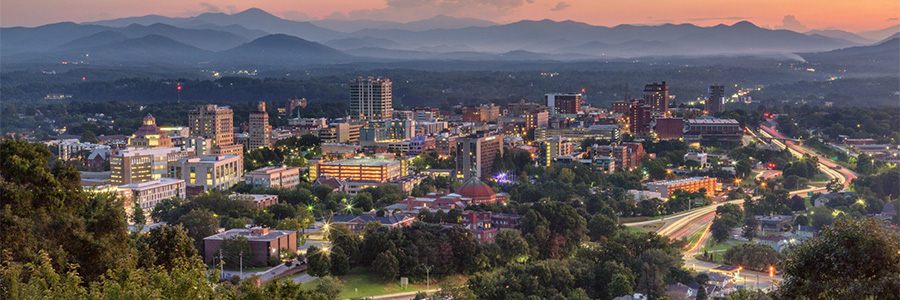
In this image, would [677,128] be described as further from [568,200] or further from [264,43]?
[264,43]

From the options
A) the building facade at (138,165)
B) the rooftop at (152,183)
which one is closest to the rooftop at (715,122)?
the building facade at (138,165)

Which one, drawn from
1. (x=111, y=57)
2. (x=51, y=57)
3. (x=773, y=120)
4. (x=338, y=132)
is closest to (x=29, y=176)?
(x=338, y=132)

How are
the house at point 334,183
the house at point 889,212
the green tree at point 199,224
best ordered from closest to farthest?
the green tree at point 199,224
the house at point 889,212
the house at point 334,183

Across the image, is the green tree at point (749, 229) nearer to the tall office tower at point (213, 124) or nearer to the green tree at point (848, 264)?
the green tree at point (848, 264)

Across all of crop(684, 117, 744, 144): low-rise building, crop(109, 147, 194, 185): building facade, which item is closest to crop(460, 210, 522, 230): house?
crop(109, 147, 194, 185): building facade

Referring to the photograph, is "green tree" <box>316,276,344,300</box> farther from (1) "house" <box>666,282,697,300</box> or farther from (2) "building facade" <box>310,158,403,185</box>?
(2) "building facade" <box>310,158,403,185</box>

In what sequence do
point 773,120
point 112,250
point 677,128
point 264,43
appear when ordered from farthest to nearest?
point 264,43 → point 773,120 → point 677,128 → point 112,250
